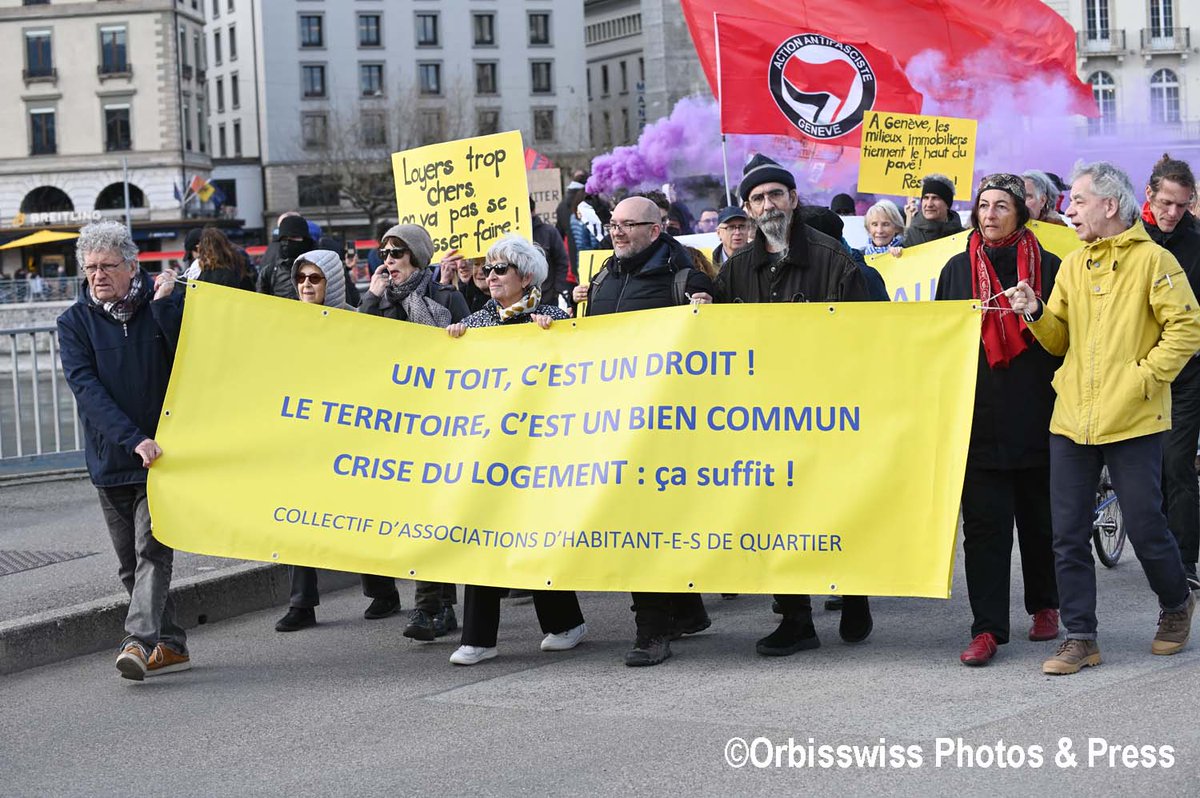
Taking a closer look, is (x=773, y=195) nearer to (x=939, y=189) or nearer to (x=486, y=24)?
(x=939, y=189)

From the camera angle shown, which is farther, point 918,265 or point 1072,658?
point 918,265

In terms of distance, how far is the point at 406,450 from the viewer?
768 centimetres

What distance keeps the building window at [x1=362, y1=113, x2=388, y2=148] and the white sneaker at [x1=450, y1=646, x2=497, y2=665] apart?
283 ft

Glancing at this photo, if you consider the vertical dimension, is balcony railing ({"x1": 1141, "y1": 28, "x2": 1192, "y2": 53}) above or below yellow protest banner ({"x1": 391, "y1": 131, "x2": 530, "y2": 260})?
above

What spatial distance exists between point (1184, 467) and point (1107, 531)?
1.04 m

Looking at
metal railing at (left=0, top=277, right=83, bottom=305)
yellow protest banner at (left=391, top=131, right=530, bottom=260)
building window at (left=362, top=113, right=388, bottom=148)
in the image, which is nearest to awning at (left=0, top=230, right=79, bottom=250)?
building window at (left=362, top=113, right=388, bottom=148)

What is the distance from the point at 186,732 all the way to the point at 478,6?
316 feet

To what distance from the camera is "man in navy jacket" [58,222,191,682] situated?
7543 millimetres

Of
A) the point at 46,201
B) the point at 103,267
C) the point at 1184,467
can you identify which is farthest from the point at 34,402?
the point at 46,201

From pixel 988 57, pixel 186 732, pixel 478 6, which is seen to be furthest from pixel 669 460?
pixel 478 6

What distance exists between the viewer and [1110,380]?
272 inches

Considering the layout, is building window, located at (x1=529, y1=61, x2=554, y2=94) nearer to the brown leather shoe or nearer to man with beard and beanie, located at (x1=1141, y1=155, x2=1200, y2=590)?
man with beard and beanie, located at (x1=1141, y1=155, x2=1200, y2=590)

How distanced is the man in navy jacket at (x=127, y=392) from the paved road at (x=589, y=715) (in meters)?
0.34

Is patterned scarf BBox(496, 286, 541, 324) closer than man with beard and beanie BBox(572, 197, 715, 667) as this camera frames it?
No
